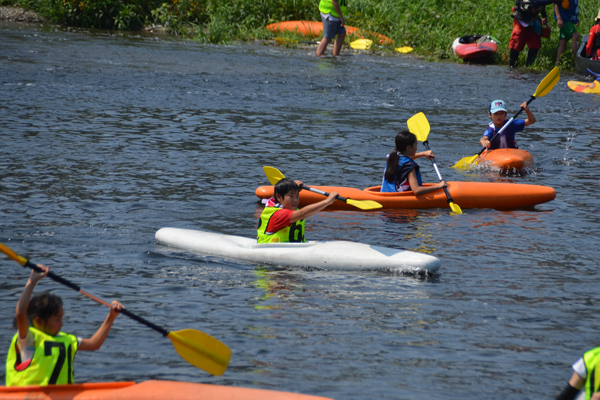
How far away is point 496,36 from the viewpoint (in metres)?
17.5

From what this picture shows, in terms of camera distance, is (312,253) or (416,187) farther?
(416,187)

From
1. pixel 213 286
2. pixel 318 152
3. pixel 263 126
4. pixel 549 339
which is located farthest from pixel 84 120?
pixel 549 339

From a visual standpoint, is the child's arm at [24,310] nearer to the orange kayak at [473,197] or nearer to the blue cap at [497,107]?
the orange kayak at [473,197]

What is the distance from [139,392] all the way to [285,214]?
98.2 inches

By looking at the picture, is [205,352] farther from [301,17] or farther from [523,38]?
[301,17]

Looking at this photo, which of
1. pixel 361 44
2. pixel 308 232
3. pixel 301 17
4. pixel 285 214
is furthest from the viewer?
pixel 301 17

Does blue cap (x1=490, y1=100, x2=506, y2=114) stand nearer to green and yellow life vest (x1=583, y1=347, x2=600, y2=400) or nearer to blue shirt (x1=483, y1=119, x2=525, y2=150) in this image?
blue shirt (x1=483, y1=119, x2=525, y2=150)

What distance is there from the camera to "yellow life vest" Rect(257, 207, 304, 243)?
5645 mm

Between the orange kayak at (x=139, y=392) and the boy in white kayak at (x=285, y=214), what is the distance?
2.34 metres

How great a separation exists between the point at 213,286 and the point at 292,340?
1.04 meters

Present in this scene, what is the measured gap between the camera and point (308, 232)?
21.2ft

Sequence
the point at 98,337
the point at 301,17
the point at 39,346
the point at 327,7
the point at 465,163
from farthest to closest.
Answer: the point at 301,17, the point at 327,7, the point at 465,163, the point at 98,337, the point at 39,346

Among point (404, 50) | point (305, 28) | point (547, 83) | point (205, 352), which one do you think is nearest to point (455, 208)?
point (547, 83)

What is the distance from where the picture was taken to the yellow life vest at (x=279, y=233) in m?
5.64
